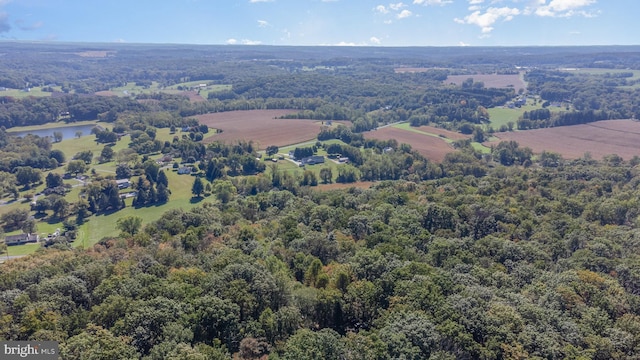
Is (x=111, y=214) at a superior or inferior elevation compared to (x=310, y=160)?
inferior

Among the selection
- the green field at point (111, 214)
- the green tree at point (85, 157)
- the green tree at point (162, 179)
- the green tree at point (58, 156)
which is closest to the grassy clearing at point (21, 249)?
the green field at point (111, 214)

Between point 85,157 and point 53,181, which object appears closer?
point 53,181

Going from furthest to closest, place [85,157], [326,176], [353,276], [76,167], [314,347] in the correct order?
[85,157] < [76,167] < [326,176] < [353,276] < [314,347]

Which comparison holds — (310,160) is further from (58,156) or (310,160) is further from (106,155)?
(58,156)

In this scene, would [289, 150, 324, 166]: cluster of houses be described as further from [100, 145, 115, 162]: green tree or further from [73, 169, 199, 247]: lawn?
[100, 145, 115, 162]: green tree

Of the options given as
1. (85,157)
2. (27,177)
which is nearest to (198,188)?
(27,177)

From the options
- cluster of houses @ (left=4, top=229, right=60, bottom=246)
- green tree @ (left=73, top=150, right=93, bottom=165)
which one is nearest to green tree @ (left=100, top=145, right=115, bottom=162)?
green tree @ (left=73, top=150, right=93, bottom=165)

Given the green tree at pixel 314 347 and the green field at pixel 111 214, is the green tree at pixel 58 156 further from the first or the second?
the green tree at pixel 314 347
